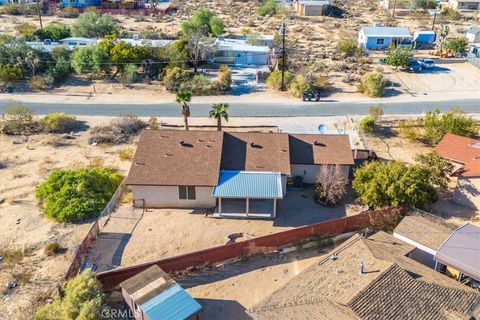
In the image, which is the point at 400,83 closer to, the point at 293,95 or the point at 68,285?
the point at 293,95

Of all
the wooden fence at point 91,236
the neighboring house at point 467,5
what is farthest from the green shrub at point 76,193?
the neighboring house at point 467,5

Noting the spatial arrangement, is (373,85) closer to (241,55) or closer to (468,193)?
(241,55)

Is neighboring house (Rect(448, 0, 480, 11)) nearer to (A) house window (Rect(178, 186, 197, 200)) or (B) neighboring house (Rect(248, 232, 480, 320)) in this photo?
(A) house window (Rect(178, 186, 197, 200))

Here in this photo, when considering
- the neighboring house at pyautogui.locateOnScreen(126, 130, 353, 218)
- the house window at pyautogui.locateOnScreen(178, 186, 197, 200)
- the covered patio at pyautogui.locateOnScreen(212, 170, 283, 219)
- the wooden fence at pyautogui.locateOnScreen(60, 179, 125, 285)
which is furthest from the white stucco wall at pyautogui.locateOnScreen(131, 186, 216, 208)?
the wooden fence at pyautogui.locateOnScreen(60, 179, 125, 285)

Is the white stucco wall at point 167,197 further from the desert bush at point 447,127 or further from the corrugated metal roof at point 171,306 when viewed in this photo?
the desert bush at point 447,127

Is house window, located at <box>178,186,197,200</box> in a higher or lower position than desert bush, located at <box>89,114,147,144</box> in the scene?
lower


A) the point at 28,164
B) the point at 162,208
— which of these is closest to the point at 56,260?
the point at 162,208
